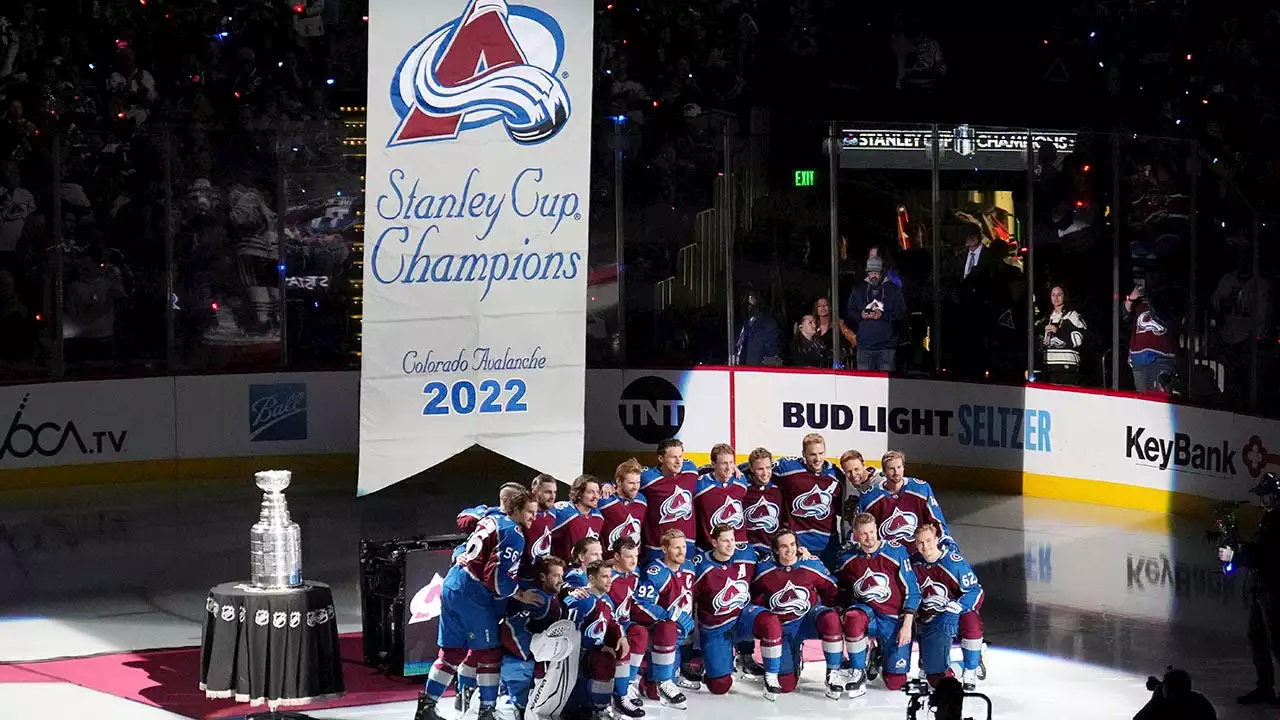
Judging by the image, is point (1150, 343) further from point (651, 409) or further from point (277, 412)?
point (277, 412)

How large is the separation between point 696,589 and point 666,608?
32 centimetres

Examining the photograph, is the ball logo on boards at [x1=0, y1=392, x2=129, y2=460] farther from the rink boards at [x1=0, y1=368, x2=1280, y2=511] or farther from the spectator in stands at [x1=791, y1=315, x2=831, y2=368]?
Answer: the spectator in stands at [x1=791, y1=315, x2=831, y2=368]

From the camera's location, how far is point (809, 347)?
18.4m

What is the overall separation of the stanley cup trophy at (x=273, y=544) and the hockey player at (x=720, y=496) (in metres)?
2.53

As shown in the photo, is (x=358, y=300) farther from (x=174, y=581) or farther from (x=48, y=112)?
(x=174, y=581)

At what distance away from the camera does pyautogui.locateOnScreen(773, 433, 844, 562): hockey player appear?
12.3 meters

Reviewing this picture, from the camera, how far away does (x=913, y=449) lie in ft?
59.1

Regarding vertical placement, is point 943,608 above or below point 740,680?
above

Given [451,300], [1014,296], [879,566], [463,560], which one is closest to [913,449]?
[1014,296]

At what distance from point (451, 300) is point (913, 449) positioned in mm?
9471

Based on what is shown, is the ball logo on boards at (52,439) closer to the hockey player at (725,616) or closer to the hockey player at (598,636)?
the hockey player at (725,616)

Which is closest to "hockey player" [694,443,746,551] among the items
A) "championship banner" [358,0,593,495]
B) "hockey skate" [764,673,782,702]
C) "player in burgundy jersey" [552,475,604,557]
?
"player in burgundy jersey" [552,475,604,557]

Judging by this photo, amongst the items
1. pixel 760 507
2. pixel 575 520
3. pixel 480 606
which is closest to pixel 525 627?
pixel 480 606

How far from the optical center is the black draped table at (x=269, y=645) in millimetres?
10664
